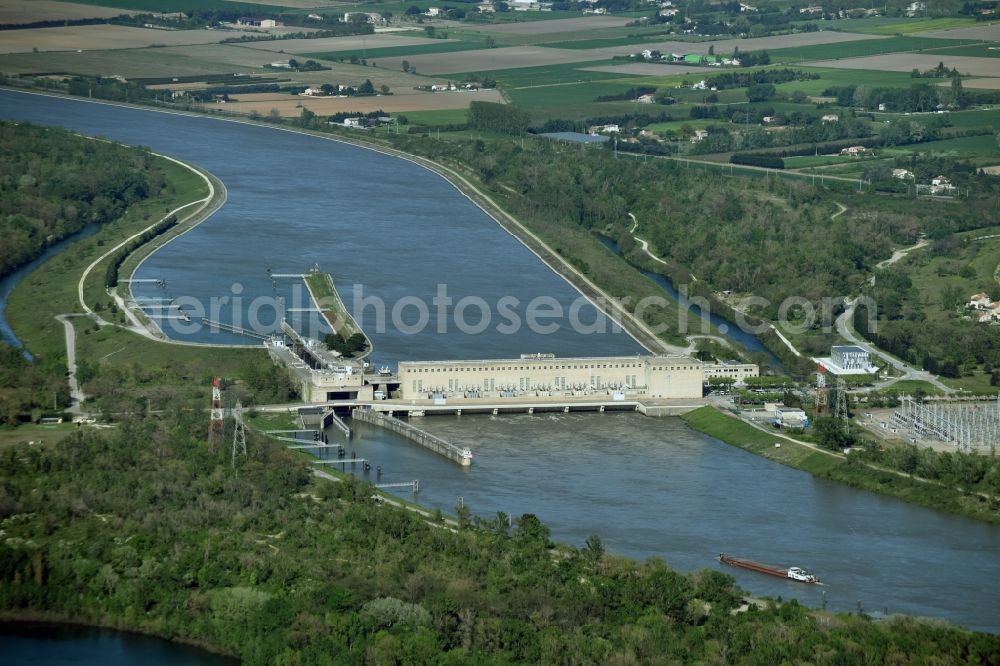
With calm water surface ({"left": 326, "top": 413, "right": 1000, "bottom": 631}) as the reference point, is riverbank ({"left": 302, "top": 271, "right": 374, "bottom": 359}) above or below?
above

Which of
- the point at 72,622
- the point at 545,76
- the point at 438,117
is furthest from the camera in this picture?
the point at 545,76

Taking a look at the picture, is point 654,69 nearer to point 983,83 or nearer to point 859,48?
point 859,48

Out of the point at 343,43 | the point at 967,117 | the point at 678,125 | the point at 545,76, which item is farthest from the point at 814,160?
the point at 343,43

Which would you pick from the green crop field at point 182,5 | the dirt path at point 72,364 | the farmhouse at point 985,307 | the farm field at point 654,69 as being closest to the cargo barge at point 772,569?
the dirt path at point 72,364

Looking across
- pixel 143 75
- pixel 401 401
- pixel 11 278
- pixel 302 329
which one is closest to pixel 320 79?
pixel 143 75

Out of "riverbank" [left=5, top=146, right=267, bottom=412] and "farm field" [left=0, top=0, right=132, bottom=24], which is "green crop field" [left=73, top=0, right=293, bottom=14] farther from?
"riverbank" [left=5, top=146, right=267, bottom=412]

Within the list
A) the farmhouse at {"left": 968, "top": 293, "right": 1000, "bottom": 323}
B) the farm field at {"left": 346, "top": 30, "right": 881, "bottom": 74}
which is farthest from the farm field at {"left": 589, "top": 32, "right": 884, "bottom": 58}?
the farmhouse at {"left": 968, "top": 293, "right": 1000, "bottom": 323}
